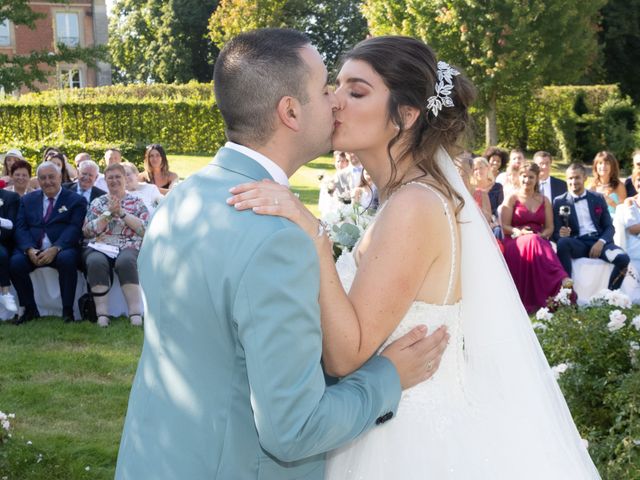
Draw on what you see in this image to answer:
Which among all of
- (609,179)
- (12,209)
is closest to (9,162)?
(12,209)

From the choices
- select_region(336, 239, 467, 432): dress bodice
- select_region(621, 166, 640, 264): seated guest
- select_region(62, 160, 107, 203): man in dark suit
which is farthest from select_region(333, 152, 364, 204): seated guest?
select_region(336, 239, 467, 432): dress bodice

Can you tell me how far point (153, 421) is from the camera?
2227 mm

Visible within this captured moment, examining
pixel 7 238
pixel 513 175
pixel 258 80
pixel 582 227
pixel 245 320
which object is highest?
pixel 258 80

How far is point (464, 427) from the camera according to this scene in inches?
112

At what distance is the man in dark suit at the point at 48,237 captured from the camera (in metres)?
9.85

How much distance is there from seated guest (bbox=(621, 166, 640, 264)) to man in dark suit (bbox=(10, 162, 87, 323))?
22.7 feet

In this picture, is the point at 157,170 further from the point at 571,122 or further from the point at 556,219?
the point at 571,122

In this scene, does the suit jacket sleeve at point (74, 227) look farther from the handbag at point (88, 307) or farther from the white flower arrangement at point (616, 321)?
the white flower arrangement at point (616, 321)

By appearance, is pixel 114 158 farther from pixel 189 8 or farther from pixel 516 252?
pixel 189 8

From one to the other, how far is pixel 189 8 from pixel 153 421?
2151 inches

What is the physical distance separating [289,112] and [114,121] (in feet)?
89.9

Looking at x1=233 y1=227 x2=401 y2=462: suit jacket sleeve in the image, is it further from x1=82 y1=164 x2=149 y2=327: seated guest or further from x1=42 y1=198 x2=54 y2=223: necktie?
x1=42 y1=198 x2=54 y2=223: necktie

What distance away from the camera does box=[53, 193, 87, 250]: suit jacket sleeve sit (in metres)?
10.0

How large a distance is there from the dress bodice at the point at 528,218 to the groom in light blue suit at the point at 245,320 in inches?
340
